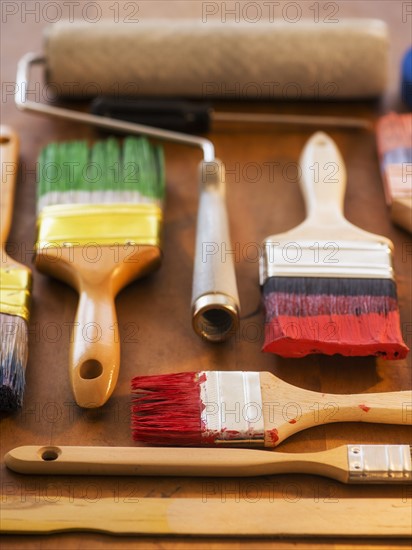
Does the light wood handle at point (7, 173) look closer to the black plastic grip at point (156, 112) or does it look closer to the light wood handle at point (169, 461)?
the black plastic grip at point (156, 112)

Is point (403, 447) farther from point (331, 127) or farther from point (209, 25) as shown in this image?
point (209, 25)

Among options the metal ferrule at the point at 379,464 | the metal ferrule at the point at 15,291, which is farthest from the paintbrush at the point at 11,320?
the metal ferrule at the point at 379,464

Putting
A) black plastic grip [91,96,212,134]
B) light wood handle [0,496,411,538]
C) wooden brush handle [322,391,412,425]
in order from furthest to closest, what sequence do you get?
black plastic grip [91,96,212,134] → wooden brush handle [322,391,412,425] → light wood handle [0,496,411,538]

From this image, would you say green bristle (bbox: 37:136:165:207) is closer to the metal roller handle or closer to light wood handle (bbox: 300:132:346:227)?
the metal roller handle

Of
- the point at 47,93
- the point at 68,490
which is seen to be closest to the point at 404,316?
the point at 68,490

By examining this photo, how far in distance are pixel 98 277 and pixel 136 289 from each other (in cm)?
11

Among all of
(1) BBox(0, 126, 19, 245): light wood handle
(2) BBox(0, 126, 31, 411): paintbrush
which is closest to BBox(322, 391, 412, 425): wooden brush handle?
(2) BBox(0, 126, 31, 411): paintbrush

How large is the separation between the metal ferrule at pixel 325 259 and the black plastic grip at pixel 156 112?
1.27ft

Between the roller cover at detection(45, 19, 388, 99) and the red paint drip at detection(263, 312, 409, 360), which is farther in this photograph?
the roller cover at detection(45, 19, 388, 99)

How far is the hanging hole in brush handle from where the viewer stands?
134 cm

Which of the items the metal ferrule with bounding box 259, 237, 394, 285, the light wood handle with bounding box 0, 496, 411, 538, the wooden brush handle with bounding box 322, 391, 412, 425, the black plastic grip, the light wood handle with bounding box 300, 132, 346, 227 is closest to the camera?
the light wood handle with bounding box 0, 496, 411, 538

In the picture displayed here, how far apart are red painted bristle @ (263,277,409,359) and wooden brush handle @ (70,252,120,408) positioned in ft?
0.77

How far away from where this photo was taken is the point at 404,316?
146cm

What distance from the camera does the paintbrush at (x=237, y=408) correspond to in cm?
126
